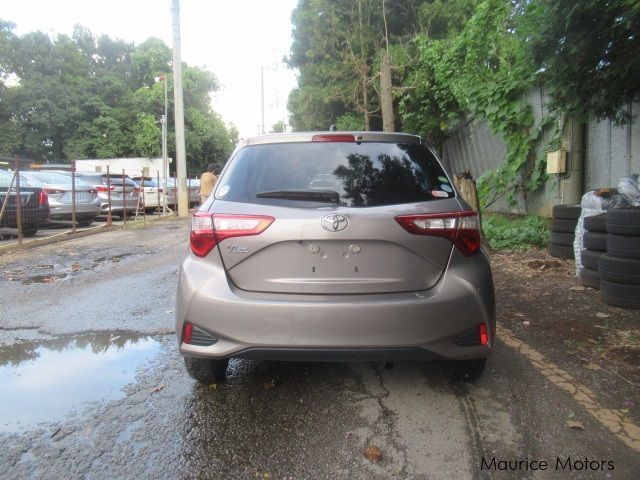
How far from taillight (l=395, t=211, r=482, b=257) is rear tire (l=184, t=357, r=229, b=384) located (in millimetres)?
1444

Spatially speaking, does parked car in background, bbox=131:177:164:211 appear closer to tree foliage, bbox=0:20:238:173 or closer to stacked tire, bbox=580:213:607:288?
stacked tire, bbox=580:213:607:288

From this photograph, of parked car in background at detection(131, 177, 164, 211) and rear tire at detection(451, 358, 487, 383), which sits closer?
rear tire at detection(451, 358, 487, 383)

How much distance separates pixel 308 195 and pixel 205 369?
4.29ft

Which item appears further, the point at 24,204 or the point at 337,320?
the point at 24,204

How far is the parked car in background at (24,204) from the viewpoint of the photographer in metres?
9.59

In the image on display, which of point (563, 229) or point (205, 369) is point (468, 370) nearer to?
point (205, 369)

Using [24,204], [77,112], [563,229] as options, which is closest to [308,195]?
[563,229]

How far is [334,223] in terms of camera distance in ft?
8.92

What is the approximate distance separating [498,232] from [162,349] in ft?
21.2

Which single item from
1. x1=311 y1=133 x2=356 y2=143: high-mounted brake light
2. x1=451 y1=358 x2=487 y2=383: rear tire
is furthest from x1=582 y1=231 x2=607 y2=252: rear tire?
x1=311 y1=133 x2=356 y2=143: high-mounted brake light

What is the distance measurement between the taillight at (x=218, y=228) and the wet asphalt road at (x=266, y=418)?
100 cm

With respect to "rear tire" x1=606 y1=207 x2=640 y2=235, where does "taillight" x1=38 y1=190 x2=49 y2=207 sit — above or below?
above

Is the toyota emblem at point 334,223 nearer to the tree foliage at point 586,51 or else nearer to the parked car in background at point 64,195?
the tree foliage at point 586,51

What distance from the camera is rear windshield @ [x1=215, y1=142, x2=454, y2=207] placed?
292cm
